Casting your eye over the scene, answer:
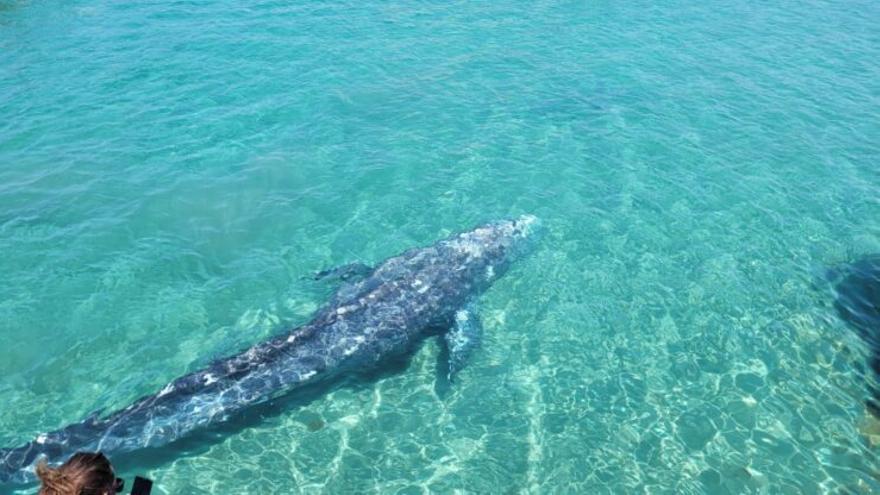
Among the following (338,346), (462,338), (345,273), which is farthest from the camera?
(345,273)

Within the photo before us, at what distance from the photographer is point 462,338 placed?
1611cm

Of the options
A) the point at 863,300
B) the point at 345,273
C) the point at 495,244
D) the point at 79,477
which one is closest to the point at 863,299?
the point at 863,300

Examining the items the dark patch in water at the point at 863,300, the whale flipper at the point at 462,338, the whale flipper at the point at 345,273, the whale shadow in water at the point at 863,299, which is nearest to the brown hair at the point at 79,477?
the whale flipper at the point at 462,338

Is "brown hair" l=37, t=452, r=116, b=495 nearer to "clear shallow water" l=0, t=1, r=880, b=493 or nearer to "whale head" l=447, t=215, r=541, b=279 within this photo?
"clear shallow water" l=0, t=1, r=880, b=493

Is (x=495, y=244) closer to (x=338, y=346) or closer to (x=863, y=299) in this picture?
(x=338, y=346)

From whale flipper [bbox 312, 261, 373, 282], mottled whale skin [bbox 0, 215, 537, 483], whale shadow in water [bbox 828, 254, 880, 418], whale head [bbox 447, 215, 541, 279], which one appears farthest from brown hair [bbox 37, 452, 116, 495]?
whale shadow in water [bbox 828, 254, 880, 418]

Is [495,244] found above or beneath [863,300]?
above

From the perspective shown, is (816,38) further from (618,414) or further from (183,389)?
(183,389)

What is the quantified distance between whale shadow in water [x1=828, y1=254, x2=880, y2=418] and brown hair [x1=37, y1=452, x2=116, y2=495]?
55.7 ft

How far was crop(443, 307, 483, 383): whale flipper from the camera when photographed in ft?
51.1

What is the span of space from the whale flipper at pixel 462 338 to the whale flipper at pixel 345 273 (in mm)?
3170

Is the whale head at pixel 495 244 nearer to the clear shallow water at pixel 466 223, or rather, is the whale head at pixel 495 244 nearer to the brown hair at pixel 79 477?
the clear shallow water at pixel 466 223

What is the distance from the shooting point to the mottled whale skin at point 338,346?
12.6m

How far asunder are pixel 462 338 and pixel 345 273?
4.34 meters
